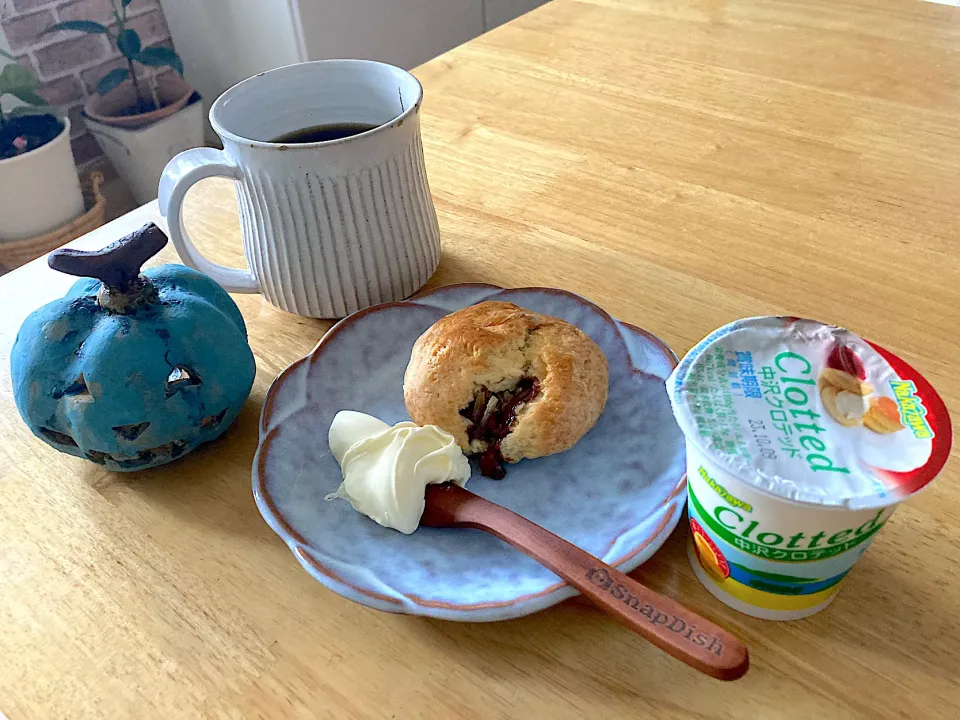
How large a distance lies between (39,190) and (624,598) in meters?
1.78

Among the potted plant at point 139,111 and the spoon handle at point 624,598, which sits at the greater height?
the spoon handle at point 624,598

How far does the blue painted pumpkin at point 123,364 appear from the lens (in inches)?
20.6

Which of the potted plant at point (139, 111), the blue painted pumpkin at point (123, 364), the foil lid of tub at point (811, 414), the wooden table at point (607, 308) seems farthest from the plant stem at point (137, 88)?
the foil lid of tub at point (811, 414)

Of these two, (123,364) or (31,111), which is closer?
(123,364)

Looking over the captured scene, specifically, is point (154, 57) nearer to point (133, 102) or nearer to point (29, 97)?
point (133, 102)

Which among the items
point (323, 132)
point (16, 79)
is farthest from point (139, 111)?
point (323, 132)

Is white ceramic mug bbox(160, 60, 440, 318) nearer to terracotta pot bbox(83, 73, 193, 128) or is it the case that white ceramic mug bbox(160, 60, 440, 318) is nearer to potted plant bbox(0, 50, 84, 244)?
potted plant bbox(0, 50, 84, 244)

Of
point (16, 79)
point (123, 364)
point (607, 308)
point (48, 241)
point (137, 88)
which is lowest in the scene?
point (48, 241)

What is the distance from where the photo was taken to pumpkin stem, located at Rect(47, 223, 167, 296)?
512 mm

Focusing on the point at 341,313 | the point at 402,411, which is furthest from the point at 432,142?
the point at 402,411

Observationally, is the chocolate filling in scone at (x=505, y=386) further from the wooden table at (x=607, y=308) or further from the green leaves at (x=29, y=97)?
the green leaves at (x=29, y=97)

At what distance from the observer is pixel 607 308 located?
703mm

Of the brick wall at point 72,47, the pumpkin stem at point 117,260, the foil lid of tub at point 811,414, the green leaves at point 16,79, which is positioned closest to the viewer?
the foil lid of tub at point 811,414

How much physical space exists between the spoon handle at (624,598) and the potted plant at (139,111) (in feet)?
5.73
